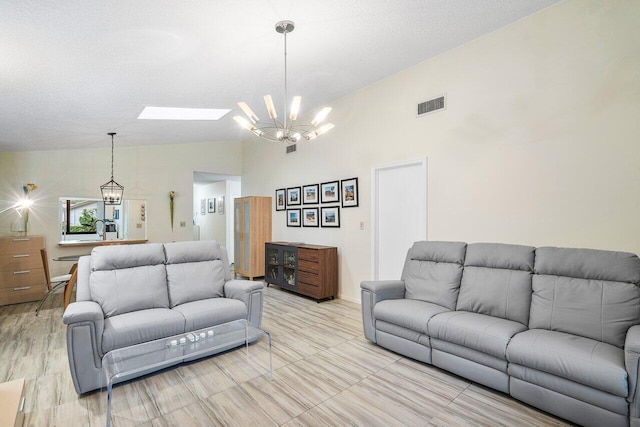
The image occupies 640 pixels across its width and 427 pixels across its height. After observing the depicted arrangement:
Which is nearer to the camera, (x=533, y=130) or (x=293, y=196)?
(x=533, y=130)

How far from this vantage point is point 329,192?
5.25 m

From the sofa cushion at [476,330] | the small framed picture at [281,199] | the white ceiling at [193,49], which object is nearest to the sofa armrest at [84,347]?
the white ceiling at [193,49]

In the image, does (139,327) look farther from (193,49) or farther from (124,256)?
(193,49)

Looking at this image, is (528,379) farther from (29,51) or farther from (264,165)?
(264,165)

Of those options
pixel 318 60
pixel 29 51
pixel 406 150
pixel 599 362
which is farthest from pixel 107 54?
pixel 599 362

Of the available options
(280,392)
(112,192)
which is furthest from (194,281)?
(112,192)

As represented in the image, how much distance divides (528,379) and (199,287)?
9.56 feet

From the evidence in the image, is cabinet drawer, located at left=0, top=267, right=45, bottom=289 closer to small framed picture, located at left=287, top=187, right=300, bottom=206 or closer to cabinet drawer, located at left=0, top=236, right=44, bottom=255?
cabinet drawer, located at left=0, top=236, right=44, bottom=255

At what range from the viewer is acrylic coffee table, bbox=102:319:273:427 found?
2.16m

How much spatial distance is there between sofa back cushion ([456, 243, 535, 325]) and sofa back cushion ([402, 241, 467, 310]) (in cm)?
9

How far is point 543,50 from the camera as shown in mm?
3021

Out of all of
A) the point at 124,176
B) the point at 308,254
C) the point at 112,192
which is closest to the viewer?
the point at 308,254

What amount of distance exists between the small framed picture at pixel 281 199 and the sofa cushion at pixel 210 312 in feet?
10.4

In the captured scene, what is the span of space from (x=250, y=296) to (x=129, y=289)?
1.11 meters
